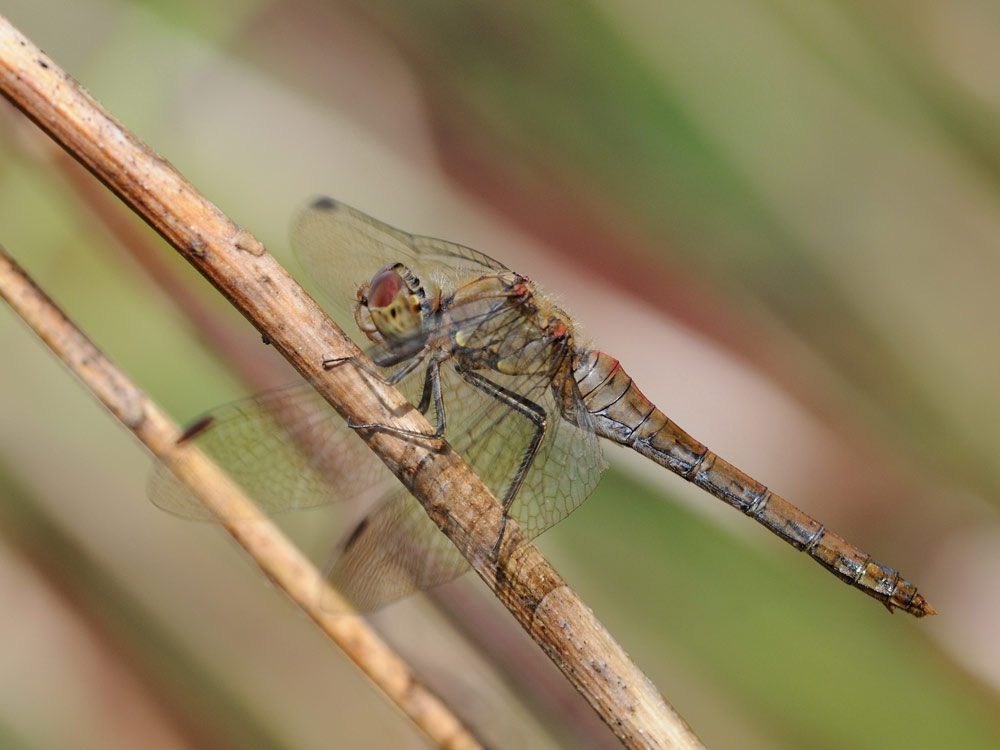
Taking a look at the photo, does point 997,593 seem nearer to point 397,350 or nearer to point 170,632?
point 397,350

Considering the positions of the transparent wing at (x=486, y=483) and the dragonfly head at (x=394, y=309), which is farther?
the dragonfly head at (x=394, y=309)

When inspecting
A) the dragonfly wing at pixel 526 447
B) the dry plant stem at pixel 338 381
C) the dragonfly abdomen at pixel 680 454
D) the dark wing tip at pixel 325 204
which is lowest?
the dry plant stem at pixel 338 381

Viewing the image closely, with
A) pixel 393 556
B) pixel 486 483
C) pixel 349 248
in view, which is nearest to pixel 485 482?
pixel 486 483

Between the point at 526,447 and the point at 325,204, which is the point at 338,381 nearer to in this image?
the point at 526,447

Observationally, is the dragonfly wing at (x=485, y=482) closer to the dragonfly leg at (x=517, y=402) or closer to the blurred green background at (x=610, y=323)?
the dragonfly leg at (x=517, y=402)

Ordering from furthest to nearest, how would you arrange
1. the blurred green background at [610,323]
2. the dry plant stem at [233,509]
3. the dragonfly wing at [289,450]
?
1. the blurred green background at [610,323]
2. the dragonfly wing at [289,450]
3. the dry plant stem at [233,509]

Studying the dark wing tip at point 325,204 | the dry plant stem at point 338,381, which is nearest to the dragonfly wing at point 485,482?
the dry plant stem at point 338,381

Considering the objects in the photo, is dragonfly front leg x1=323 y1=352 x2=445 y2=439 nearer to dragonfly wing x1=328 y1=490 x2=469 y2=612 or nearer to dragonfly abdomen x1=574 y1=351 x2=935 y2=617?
dragonfly wing x1=328 y1=490 x2=469 y2=612

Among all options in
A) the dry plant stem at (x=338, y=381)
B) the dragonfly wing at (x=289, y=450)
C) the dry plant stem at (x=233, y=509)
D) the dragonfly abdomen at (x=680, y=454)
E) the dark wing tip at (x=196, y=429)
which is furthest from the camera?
the dragonfly abdomen at (x=680, y=454)
